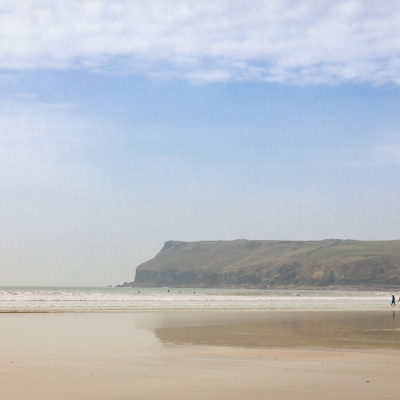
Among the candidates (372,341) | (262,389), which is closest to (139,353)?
(262,389)

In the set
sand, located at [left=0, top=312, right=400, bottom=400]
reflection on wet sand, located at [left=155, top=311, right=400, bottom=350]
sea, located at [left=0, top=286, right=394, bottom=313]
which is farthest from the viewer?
sea, located at [left=0, top=286, right=394, bottom=313]

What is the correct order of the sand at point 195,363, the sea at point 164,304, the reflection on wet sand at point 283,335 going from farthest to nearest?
1. the sea at point 164,304
2. the reflection on wet sand at point 283,335
3. the sand at point 195,363

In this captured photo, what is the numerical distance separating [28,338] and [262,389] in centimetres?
1291

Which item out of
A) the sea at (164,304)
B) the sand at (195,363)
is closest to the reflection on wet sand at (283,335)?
the sand at (195,363)

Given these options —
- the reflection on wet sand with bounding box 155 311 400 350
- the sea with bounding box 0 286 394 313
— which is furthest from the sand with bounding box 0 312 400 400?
the sea with bounding box 0 286 394 313

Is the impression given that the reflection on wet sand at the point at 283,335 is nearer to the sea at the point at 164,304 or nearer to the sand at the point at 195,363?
the sand at the point at 195,363

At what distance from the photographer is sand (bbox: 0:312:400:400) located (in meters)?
11.3

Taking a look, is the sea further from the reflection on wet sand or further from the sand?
the sand

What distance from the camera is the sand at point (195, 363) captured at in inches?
443

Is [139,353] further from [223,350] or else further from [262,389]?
[262,389]

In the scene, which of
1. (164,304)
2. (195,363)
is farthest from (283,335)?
(164,304)

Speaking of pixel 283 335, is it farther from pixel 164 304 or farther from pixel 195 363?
pixel 164 304

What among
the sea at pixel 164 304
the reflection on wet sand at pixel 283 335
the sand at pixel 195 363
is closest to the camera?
the sand at pixel 195 363

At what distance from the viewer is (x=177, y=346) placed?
19.8 meters
